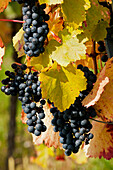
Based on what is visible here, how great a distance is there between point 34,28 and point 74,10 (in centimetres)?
14

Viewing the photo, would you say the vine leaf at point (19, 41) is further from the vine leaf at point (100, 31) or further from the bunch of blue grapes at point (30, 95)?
the vine leaf at point (100, 31)

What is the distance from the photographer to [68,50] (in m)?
0.78

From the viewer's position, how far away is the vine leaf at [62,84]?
2.61 feet

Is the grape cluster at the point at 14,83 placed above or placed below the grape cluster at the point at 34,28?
below

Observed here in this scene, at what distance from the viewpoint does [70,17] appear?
2.75 ft

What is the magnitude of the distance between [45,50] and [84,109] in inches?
8.9

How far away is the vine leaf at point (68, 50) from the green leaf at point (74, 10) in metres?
0.05

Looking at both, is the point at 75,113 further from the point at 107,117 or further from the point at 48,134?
the point at 48,134

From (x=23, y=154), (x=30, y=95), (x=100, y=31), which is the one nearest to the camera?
(x=30, y=95)

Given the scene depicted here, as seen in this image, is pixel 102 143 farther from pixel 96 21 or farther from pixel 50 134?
pixel 96 21

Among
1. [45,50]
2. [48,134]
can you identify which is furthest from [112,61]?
[48,134]

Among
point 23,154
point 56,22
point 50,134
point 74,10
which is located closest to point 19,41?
point 56,22

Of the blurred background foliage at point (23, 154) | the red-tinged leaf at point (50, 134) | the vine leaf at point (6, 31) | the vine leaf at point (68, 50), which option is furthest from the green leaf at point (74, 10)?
the vine leaf at point (6, 31)

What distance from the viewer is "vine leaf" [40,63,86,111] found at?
80cm
